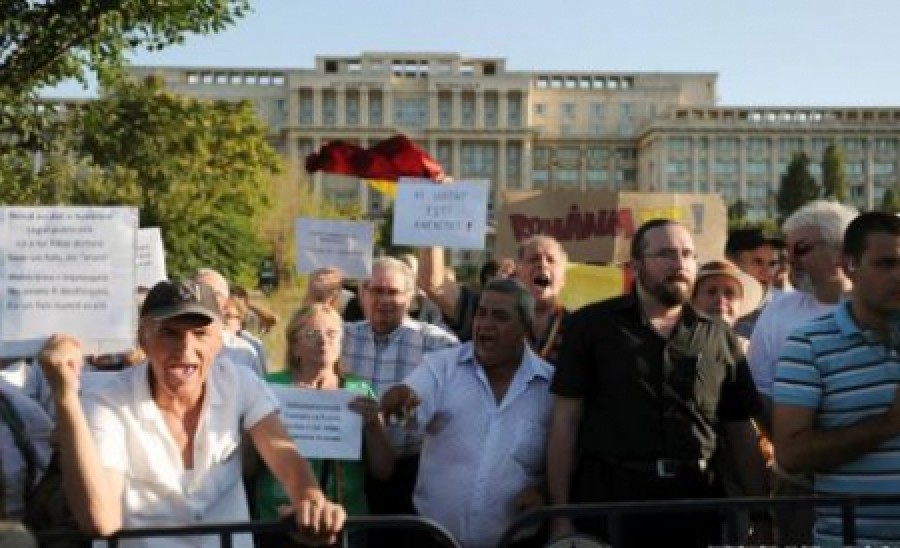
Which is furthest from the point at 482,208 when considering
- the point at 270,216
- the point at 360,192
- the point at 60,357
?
the point at 360,192

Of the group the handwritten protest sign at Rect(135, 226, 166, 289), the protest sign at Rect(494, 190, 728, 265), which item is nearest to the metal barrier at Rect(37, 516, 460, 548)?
the handwritten protest sign at Rect(135, 226, 166, 289)

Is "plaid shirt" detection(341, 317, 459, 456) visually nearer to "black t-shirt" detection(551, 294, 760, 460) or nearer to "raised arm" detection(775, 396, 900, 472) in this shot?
"black t-shirt" detection(551, 294, 760, 460)

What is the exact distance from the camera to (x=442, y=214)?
7.14 m

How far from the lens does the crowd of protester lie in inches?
129

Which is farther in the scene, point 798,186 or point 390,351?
point 798,186

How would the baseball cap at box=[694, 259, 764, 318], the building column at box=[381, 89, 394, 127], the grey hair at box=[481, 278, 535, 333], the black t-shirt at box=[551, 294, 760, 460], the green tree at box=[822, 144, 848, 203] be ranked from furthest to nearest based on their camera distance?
the building column at box=[381, 89, 394, 127] → the green tree at box=[822, 144, 848, 203] → the baseball cap at box=[694, 259, 764, 318] → the grey hair at box=[481, 278, 535, 333] → the black t-shirt at box=[551, 294, 760, 460]

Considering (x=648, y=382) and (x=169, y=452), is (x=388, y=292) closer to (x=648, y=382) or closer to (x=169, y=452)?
(x=648, y=382)

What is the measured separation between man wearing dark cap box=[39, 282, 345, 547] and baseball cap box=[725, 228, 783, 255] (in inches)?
155

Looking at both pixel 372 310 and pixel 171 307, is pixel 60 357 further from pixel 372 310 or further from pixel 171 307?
pixel 372 310

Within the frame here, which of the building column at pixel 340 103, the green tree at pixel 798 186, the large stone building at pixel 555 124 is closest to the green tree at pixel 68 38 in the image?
the green tree at pixel 798 186

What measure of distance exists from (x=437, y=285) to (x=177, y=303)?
12.3 feet

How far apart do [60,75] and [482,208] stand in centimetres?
934

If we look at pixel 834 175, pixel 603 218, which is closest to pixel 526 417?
pixel 603 218

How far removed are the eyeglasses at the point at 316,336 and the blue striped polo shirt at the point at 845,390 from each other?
167 cm
